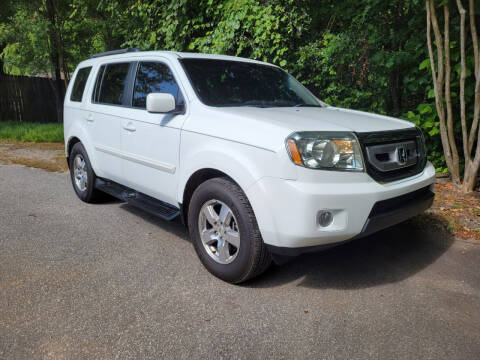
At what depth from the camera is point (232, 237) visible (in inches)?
123

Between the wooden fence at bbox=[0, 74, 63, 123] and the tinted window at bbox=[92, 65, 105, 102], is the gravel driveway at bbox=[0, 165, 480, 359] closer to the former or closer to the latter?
the tinted window at bbox=[92, 65, 105, 102]

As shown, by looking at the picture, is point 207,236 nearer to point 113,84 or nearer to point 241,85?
point 241,85

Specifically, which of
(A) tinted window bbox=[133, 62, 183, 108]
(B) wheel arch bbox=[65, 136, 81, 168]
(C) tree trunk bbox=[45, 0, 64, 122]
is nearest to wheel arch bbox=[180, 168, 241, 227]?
(A) tinted window bbox=[133, 62, 183, 108]

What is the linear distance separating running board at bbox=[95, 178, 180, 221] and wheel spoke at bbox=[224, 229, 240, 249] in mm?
653

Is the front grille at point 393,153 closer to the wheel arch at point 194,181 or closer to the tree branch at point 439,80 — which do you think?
the wheel arch at point 194,181

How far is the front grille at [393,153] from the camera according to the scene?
2.90 m

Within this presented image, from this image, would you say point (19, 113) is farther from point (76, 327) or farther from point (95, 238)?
point (76, 327)

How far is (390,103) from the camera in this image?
7.08 m

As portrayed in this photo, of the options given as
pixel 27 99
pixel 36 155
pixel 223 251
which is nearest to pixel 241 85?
pixel 223 251

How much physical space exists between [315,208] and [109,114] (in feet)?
9.10

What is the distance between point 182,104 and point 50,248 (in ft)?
6.02

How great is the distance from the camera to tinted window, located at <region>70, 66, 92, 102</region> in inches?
207

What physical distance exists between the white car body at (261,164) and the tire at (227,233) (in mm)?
108

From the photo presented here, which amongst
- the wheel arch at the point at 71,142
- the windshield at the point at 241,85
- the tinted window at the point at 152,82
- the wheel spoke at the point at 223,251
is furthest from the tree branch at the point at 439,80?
the wheel arch at the point at 71,142
